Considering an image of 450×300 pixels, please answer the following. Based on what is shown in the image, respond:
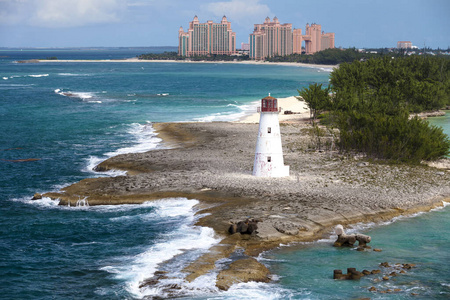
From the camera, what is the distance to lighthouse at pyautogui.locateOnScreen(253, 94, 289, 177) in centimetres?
4209

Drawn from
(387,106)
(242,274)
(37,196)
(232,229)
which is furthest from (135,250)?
(387,106)

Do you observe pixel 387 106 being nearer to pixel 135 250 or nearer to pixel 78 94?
pixel 135 250

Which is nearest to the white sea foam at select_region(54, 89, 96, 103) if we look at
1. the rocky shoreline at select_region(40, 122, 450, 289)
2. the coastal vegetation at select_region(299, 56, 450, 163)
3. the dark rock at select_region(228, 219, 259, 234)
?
the coastal vegetation at select_region(299, 56, 450, 163)

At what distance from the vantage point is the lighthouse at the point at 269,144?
4209 centimetres

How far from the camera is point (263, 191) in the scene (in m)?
40.3

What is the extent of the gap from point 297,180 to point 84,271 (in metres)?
18.9

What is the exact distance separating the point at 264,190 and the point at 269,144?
3.96 metres

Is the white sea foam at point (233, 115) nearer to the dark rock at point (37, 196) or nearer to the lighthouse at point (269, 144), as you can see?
the lighthouse at point (269, 144)

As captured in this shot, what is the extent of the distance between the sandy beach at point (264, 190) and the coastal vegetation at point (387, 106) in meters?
2.11

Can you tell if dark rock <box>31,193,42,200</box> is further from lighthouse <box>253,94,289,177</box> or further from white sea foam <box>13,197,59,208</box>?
lighthouse <box>253,94,289,177</box>

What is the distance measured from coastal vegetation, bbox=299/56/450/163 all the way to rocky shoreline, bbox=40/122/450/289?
206cm

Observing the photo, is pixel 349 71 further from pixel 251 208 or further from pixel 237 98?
pixel 251 208

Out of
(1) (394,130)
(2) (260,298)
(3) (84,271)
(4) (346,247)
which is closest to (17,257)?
(3) (84,271)

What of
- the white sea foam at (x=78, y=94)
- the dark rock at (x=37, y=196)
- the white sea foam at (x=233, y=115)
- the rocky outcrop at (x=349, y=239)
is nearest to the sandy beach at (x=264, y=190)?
the dark rock at (x=37, y=196)
